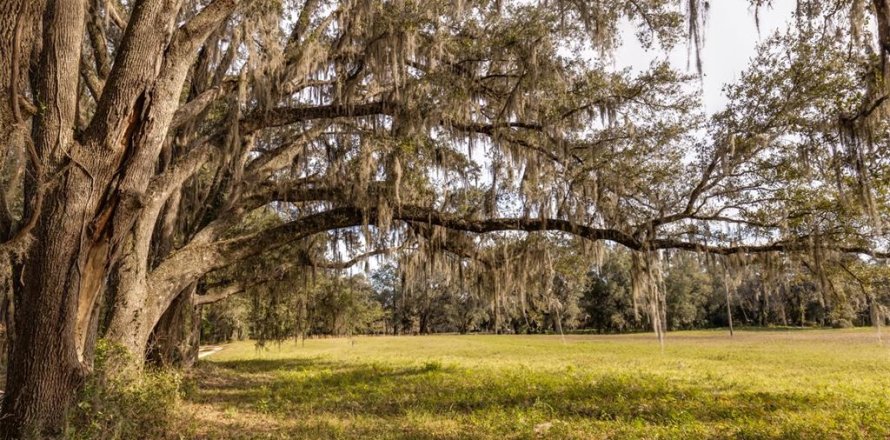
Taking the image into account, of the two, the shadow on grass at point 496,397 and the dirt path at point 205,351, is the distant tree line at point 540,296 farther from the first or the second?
the shadow on grass at point 496,397

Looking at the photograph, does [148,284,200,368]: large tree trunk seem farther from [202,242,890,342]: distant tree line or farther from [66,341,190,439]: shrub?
[202,242,890,342]: distant tree line

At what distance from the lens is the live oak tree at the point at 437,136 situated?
17.8 feet

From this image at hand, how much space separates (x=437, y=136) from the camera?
9648 millimetres

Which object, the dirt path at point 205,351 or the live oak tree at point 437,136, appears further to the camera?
the dirt path at point 205,351

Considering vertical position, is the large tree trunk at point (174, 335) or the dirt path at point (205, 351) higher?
the large tree trunk at point (174, 335)

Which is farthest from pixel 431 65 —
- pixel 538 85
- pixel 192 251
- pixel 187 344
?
pixel 187 344

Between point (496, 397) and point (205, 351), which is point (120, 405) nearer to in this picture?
point (496, 397)

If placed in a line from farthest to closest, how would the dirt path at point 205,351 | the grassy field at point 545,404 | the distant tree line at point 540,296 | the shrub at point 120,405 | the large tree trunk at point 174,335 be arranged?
the dirt path at point 205,351 → the large tree trunk at point 174,335 → the distant tree line at point 540,296 → the grassy field at point 545,404 → the shrub at point 120,405

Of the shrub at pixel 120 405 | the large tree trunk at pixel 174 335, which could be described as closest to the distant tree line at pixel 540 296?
the large tree trunk at pixel 174 335

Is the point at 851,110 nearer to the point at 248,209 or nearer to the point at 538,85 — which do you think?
the point at 538,85

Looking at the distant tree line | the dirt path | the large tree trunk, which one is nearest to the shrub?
the large tree trunk

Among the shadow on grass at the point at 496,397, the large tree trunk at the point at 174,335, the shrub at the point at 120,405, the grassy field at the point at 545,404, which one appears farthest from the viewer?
the large tree trunk at the point at 174,335

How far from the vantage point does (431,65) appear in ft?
28.3

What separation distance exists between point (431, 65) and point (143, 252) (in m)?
5.22
